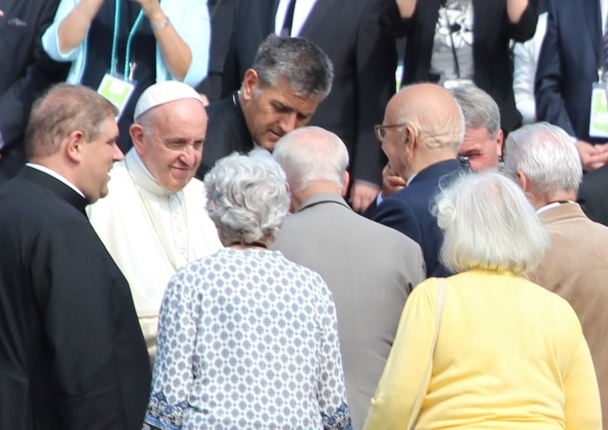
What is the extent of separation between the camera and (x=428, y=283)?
4.32 m

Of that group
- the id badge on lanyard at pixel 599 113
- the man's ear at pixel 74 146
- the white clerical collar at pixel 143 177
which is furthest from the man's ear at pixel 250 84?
the id badge on lanyard at pixel 599 113

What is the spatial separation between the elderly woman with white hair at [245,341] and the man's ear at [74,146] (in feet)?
2.91

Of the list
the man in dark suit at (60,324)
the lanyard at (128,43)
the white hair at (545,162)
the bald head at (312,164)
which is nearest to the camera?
the man in dark suit at (60,324)

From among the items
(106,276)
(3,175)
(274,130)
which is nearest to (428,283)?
(106,276)

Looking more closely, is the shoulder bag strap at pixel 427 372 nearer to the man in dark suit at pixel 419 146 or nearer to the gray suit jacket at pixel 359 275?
the gray suit jacket at pixel 359 275

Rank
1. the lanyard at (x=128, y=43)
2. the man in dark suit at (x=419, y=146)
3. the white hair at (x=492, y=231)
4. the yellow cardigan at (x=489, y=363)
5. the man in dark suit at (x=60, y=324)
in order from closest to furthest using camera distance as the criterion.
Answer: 1. the yellow cardigan at (x=489, y=363)
2. the white hair at (x=492, y=231)
3. the man in dark suit at (x=60, y=324)
4. the man in dark suit at (x=419, y=146)
5. the lanyard at (x=128, y=43)

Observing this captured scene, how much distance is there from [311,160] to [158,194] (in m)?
0.98

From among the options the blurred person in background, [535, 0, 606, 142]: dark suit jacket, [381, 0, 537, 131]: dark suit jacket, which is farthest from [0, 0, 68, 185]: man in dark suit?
[535, 0, 606, 142]: dark suit jacket

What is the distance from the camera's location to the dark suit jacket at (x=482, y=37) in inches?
275

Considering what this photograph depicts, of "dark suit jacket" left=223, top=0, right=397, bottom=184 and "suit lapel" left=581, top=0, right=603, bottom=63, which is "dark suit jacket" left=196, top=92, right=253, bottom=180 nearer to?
"dark suit jacket" left=223, top=0, right=397, bottom=184

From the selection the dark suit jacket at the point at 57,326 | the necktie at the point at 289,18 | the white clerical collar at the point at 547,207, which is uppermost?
the necktie at the point at 289,18

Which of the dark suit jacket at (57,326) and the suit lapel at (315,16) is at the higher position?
the suit lapel at (315,16)

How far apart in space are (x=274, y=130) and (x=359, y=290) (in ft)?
5.38

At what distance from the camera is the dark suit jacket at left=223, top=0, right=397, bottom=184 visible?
6984 millimetres
